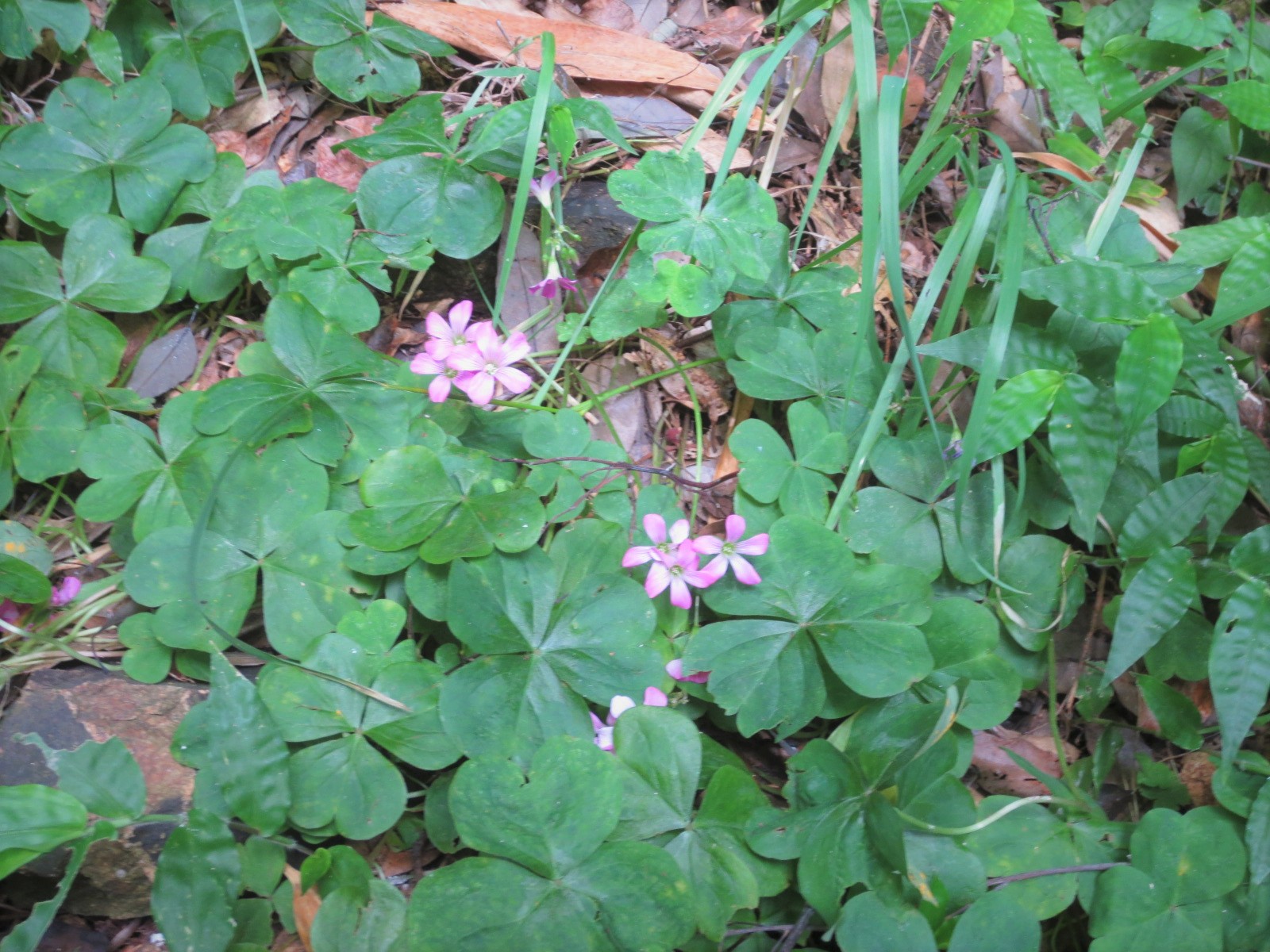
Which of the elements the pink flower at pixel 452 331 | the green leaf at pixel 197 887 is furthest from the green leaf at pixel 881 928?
the pink flower at pixel 452 331

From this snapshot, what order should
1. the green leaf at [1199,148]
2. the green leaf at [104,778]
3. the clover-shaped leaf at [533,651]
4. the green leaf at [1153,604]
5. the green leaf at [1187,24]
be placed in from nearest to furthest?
the green leaf at [104,778], the clover-shaped leaf at [533,651], the green leaf at [1153,604], the green leaf at [1187,24], the green leaf at [1199,148]

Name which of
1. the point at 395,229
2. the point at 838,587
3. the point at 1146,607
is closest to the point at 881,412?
the point at 838,587

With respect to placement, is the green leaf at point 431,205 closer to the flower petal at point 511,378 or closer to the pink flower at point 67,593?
the flower petal at point 511,378

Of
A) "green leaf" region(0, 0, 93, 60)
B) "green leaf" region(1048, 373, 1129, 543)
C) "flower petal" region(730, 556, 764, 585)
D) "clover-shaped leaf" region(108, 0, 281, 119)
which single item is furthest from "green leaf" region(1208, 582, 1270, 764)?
"green leaf" region(0, 0, 93, 60)

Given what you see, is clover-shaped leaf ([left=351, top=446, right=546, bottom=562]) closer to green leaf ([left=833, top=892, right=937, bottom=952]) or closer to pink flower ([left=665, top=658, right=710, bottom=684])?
pink flower ([left=665, top=658, right=710, bottom=684])

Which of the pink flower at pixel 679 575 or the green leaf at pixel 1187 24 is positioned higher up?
the green leaf at pixel 1187 24

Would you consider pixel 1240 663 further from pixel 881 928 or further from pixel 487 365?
pixel 487 365
